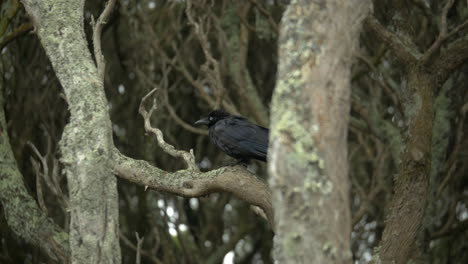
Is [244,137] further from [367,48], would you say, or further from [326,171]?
[367,48]

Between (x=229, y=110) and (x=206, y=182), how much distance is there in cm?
406

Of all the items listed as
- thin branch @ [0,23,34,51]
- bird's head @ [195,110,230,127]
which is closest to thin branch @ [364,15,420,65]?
bird's head @ [195,110,230,127]

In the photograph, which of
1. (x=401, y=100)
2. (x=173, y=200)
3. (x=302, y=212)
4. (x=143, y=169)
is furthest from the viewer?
(x=173, y=200)

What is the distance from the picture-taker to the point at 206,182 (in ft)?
17.9

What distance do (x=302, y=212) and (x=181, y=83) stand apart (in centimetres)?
1012

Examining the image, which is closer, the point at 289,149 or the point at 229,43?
the point at 289,149

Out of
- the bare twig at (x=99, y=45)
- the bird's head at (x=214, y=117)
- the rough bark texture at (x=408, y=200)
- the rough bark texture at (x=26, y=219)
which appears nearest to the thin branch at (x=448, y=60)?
the rough bark texture at (x=408, y=200)

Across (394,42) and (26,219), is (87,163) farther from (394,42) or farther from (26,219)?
(394,42)

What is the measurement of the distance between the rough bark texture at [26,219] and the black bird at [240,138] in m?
1.55

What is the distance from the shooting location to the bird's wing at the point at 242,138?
720cm

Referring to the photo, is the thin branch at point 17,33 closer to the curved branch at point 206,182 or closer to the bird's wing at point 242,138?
the bird's wing at point 242,138

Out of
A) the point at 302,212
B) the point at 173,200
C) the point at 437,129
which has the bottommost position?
the point at 173,200

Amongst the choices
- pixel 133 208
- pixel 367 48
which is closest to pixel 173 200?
pixel 133 208

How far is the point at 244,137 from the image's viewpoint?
23.9 ft
